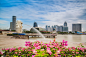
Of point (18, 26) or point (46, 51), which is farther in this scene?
point (18, 26)

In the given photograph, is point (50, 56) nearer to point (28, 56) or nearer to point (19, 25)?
point (28, 56)

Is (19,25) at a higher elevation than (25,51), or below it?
higher

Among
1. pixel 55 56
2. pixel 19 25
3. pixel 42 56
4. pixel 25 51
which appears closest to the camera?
pixel 42 56

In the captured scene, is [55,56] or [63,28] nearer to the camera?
[55,56]

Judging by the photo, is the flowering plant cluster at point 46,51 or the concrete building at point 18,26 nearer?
the flowering plant cluster at point 46,51

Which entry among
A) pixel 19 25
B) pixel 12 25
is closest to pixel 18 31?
pixel 19 25

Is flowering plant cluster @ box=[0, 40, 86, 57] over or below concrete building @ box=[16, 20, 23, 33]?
below

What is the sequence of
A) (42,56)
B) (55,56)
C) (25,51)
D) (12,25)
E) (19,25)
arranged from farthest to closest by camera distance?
(12,25), (19,25), (25,51), (55,56), (42,56)

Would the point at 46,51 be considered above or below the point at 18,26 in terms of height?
below

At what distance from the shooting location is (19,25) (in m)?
23.6

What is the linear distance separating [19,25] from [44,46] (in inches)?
818

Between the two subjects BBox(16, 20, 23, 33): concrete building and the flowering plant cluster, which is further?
BBox(16, 20, 23, 33): concrete building

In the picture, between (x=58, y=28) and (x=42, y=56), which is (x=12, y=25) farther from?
(x=42, y=56)

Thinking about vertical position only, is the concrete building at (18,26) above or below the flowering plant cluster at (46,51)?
above
